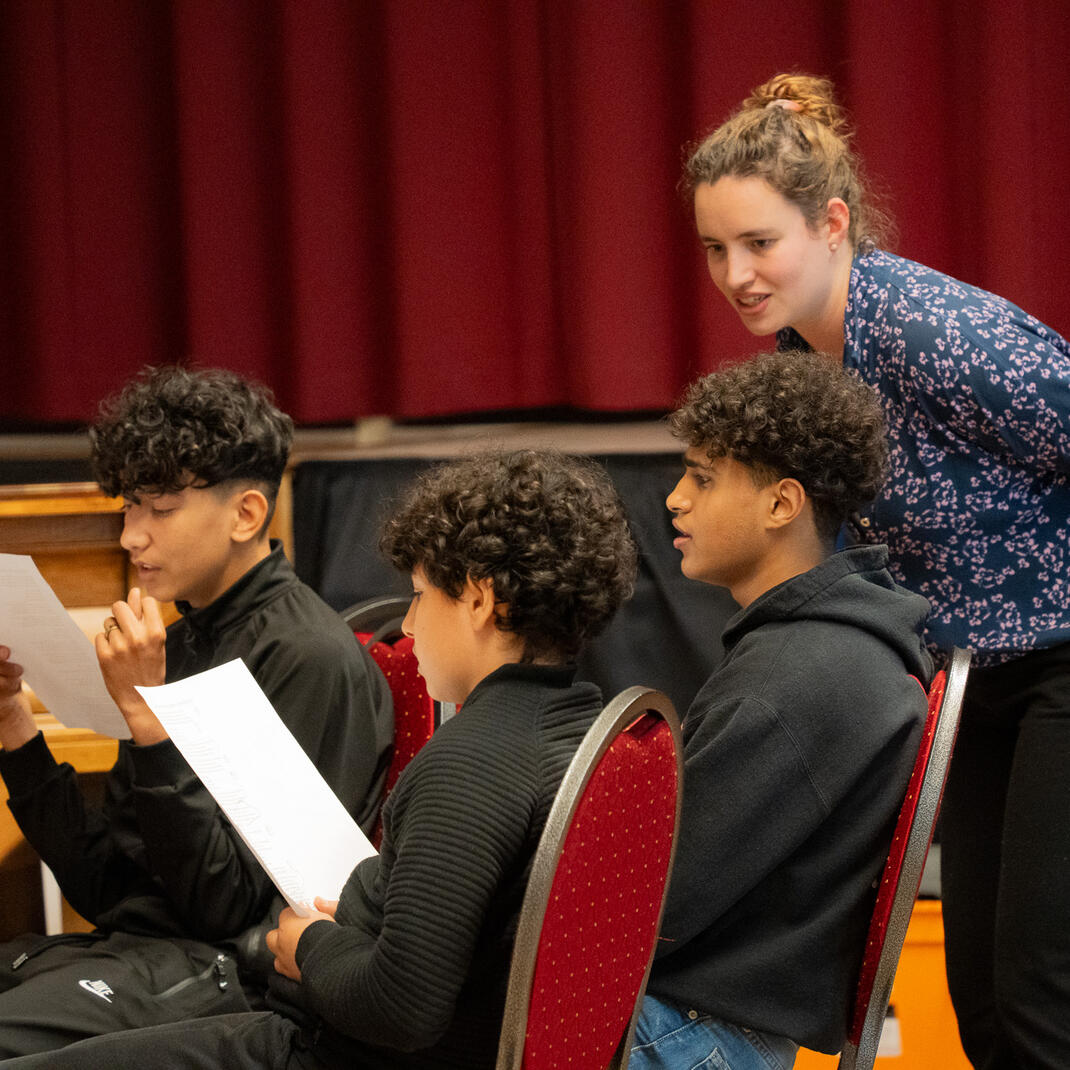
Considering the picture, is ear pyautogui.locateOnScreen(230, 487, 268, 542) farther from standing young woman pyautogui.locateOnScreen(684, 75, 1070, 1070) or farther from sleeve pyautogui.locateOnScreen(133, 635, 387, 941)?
standing young woman pyautogui.locateOnScreen(684, 75, 1070, 1070)

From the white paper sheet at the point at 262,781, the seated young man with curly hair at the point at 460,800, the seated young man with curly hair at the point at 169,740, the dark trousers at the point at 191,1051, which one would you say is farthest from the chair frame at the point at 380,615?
the dark trousers at the point at 191,1051

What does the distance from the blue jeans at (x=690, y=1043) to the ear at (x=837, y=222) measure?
0.94 metres

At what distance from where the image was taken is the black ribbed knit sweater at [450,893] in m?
0.90

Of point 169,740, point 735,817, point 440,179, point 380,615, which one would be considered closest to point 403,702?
point 380,615

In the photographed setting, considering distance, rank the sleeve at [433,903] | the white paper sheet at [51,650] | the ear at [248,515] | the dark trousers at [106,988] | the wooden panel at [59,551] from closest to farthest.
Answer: the sleeve at [433,903]
the dark trousers at [106,988]
the white paper sheet at [51,650]
the ear at [248,515]
the wooden panel at [59,551]

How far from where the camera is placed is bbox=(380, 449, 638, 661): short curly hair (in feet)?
3.56

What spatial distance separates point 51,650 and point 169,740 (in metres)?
0.23

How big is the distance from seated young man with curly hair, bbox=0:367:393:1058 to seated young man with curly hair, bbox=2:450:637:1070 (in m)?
0.20

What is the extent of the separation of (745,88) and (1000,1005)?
67.0 inches

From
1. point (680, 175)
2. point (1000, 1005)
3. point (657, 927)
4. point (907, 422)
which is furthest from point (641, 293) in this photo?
point (657, 927)

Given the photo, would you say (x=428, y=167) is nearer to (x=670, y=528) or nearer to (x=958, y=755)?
(x=670, y=528)

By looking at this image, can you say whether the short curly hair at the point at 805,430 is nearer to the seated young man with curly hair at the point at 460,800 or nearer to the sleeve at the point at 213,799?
the seated young man with curly hair at the point at 460,800

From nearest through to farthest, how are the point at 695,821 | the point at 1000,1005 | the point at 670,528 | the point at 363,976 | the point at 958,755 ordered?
the point at 363,976 < the point at 695,821 < the point at 1000,1005 < the point at 958,755 < the point at 670,528

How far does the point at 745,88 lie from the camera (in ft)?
7.81
